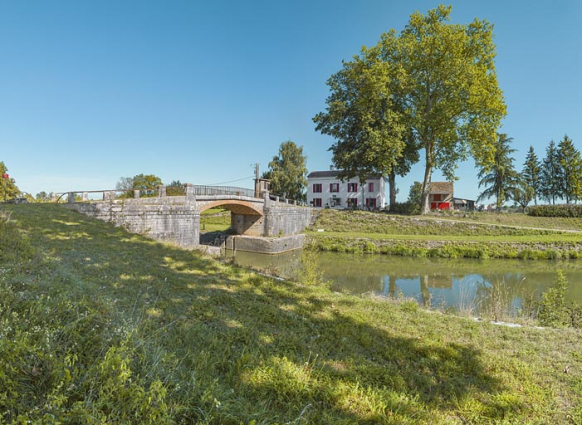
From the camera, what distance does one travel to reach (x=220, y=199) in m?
19.4

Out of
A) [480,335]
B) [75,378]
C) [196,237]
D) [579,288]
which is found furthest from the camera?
[196,237]

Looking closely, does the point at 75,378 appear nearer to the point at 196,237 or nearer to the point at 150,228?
the point at 150,228

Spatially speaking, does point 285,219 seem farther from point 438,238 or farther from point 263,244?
point 438,238

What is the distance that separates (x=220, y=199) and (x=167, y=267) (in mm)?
12891

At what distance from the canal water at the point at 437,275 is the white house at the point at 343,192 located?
24690 mm

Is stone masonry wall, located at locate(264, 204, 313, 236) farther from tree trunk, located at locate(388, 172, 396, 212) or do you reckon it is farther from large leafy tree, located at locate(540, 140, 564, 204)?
large leafy tree, located at locate(540, 140, 564, 204)

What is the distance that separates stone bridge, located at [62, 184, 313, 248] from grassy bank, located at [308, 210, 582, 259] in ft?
13.7

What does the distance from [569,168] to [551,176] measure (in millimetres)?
2823

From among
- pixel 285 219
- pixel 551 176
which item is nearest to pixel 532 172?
pixel 551 176

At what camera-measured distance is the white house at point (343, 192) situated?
143ft

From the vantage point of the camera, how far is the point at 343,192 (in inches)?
1745

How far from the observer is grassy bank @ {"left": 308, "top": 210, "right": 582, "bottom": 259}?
19.4 meters

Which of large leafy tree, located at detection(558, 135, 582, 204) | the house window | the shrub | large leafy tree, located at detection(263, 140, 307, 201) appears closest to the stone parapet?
the shrub

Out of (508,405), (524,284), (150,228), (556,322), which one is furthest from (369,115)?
(508,405)
